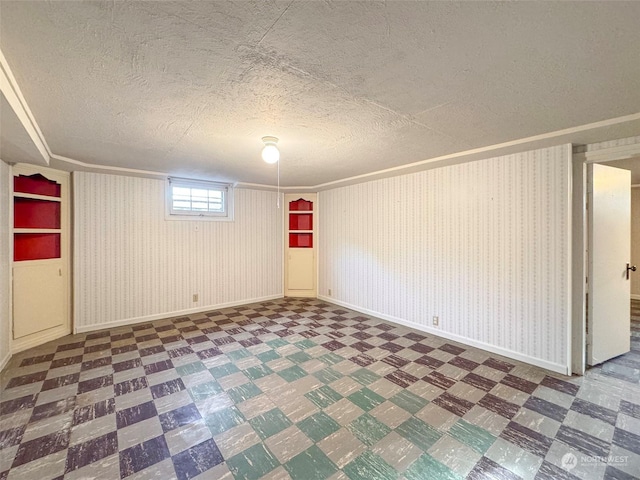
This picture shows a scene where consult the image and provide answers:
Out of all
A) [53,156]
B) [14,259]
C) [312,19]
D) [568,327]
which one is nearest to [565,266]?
[568,327]

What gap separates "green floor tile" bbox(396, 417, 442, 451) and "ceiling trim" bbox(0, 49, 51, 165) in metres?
3.31

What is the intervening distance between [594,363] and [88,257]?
21.4ft

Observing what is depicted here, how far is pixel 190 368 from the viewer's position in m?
2.80

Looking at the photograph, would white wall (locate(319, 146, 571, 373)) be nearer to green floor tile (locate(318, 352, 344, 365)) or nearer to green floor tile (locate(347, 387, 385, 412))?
green floor tile (locate(318, 352, 344, 365))

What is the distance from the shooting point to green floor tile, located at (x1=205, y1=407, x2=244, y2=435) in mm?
1937

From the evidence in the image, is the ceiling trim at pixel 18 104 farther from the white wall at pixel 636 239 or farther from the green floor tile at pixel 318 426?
the white wall at pixel 636 239

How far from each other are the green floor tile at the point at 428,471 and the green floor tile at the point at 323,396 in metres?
0.78

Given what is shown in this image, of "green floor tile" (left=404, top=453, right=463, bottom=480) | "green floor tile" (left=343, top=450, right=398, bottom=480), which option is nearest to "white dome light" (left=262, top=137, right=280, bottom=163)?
"green floor tile" (left=343, top=450, right=398, bottom=480)

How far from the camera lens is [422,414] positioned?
2082mm

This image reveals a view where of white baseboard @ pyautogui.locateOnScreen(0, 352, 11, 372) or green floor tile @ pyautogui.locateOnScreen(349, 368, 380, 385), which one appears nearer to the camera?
green floor tile @ pyautogui.locateOnScreen(349, 368, 380, 385)

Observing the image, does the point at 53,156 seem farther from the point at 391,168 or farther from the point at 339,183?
the point at 391,168

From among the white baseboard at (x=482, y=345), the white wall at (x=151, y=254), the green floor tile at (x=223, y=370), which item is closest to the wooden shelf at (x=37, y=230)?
the white wall at (x=151, y=254)

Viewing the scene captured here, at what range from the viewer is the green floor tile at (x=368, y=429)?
183 cm

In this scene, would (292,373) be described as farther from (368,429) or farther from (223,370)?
(368,429)
